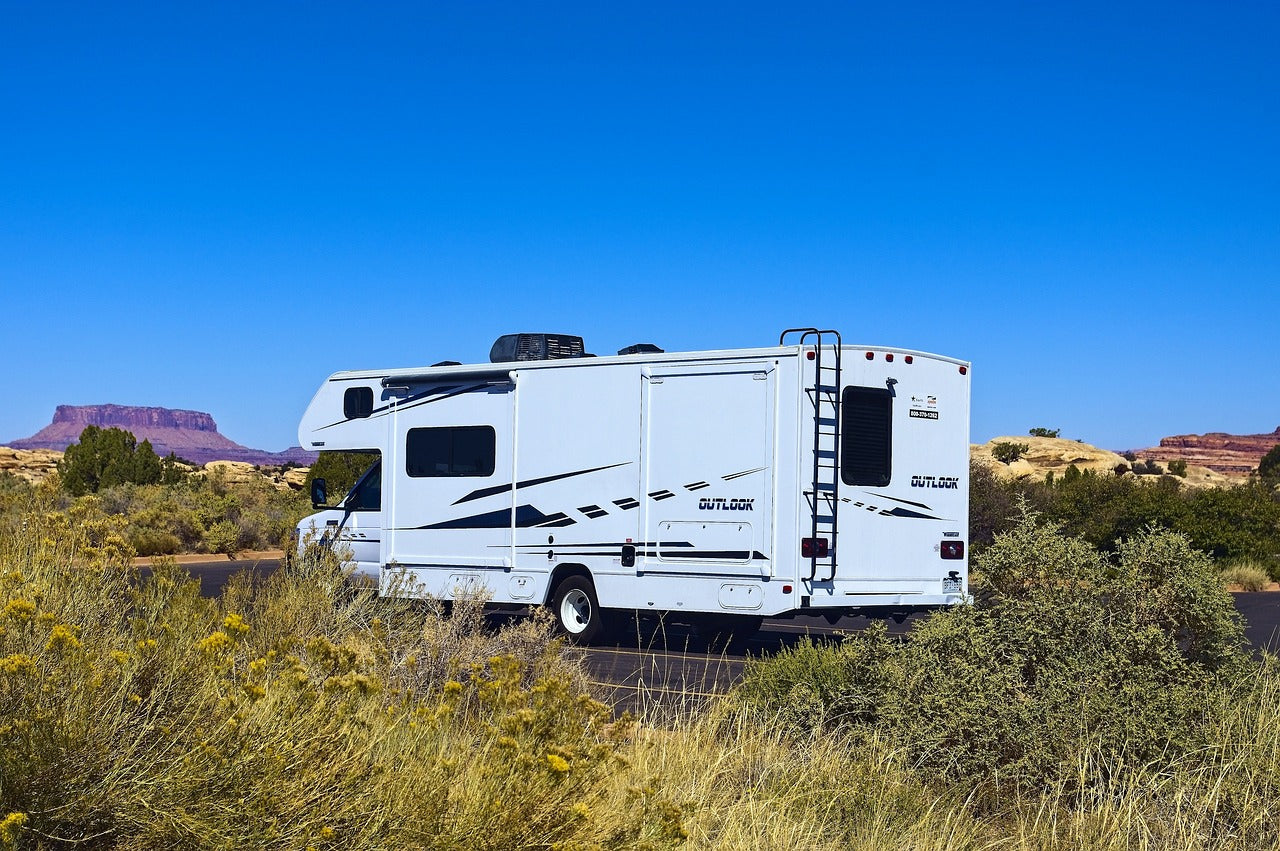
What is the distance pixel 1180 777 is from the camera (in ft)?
20.3

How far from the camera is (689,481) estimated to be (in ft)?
42.4

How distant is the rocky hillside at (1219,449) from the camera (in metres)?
96.9

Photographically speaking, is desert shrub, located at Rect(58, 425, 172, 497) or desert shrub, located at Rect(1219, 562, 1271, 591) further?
desert shrub, located at Rect(58, 425, 172, 497)

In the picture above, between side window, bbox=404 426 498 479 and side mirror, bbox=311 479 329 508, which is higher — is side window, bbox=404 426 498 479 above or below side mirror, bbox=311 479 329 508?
above

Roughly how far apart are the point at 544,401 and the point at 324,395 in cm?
356

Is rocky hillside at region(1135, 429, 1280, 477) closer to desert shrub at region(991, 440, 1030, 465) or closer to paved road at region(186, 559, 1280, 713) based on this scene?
desert shrub at region(991, 440, 1030, 465)

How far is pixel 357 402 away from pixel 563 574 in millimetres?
3663

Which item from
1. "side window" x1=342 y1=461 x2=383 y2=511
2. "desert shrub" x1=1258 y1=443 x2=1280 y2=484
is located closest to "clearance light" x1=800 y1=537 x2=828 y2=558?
"side window" x1=342 y1=461 x2=383 y2=511

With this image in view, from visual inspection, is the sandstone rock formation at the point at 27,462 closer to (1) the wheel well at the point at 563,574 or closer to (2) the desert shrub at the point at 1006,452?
(2) the desert shrub at the point at 1006,452

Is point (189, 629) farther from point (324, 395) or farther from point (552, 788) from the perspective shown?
point (324, 395)

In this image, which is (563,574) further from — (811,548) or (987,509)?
(987,509)

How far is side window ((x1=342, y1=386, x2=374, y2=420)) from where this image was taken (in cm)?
1568

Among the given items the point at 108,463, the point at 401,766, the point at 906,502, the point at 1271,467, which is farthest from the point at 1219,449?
the point at 401,766

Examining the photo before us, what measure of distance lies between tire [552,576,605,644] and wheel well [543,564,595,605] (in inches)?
1.4
